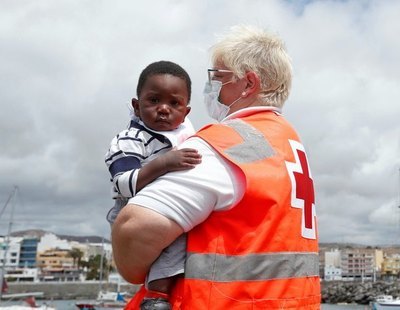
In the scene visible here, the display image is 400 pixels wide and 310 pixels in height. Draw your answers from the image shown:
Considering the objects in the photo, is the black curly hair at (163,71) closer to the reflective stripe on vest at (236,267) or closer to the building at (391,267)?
the reflective stripe on vest at (236,267)

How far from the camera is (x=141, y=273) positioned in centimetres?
241

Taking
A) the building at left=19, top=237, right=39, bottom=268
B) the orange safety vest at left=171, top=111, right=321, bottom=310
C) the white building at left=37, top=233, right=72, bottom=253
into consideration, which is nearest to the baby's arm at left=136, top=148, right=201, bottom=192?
the orange safety vest at left=171, top=111, right=321, bottom=310

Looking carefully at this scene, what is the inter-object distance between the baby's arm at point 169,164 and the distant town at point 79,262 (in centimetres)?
11744

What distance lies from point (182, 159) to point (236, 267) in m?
0.45

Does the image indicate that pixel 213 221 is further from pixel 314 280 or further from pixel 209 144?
pixel 314 280

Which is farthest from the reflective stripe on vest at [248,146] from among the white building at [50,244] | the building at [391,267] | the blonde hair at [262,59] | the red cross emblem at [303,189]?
the building at [391,267]

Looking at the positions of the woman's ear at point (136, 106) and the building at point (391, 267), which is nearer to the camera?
the woman's ear at point (136, 106)

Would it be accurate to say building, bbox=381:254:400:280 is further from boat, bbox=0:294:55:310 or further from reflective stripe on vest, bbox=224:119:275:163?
reflective stripe on vest, bbox=224:119:275:163

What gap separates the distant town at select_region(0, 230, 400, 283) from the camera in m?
131

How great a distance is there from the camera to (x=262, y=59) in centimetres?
273

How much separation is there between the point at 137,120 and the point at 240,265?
3.24ft

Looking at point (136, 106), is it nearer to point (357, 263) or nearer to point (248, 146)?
point (248, 146)

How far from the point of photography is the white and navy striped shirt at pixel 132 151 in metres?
2.57

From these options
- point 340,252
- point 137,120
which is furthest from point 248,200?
point 340,252
